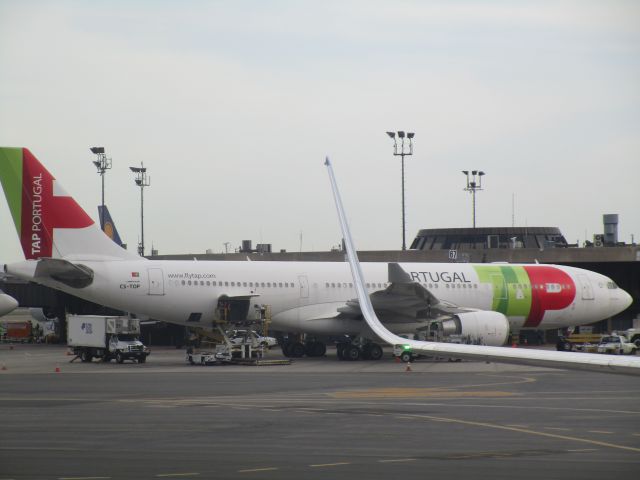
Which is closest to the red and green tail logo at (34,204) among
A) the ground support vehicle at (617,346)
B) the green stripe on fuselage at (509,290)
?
the green stripe on fuselage at (509,290)

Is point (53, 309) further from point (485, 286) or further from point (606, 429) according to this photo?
point (606, 429)

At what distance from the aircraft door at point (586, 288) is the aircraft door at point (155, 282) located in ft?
67.5

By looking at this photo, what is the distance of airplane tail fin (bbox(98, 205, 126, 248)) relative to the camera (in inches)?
2655

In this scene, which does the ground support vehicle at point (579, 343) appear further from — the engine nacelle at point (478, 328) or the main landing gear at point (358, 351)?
the main landing gear at point (358, 351)

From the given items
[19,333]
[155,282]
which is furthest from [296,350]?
[19,333]

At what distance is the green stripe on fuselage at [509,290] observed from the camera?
46688 mm

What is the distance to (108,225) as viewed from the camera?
68.2 metres

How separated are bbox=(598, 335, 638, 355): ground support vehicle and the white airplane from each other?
2478 mm

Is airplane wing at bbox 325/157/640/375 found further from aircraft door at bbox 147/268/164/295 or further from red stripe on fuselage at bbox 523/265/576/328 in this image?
red stripe on fuselage at bbox 523/265/576/328

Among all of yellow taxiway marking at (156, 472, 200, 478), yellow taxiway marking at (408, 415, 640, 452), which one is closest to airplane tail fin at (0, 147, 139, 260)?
yellow taxiway marking at (408, 415, 640, 452)

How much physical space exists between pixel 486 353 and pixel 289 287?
33.5 meters

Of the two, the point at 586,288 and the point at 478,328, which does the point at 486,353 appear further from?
the point at 586,288

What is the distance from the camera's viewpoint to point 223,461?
1535 cm

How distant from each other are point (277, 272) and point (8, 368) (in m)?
11.8
